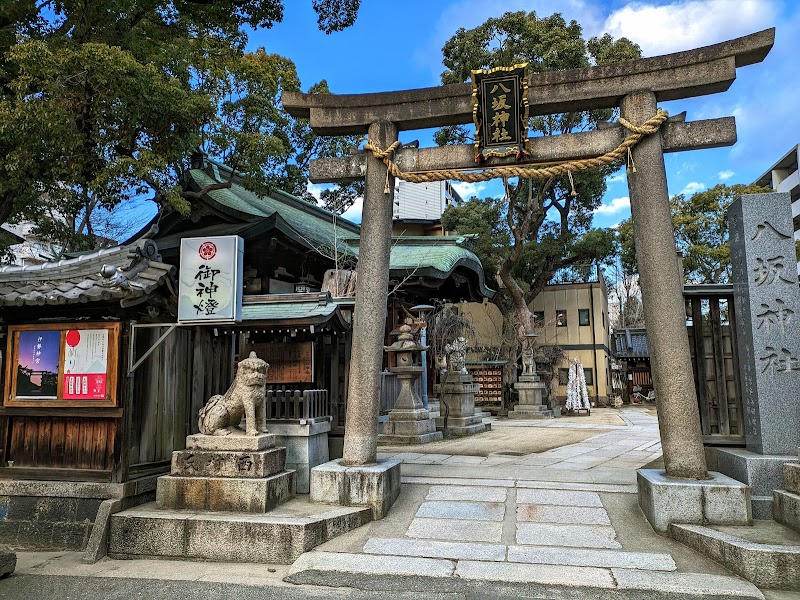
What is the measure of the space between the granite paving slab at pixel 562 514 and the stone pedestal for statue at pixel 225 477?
121 inches

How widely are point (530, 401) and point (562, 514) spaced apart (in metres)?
19.0

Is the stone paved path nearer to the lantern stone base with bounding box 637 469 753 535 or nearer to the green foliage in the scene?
the lantern stone base with bounding box 637 469 753 535

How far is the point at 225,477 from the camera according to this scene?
6.76m

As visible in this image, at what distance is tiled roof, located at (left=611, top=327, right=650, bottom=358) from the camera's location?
1472 inches

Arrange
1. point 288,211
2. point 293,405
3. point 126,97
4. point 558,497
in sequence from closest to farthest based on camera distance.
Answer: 1. point 558,497
2. point 293,405
3. point 126,97
4. point 288,211

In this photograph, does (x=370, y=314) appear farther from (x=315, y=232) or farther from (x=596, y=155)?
(x=315, y=232)

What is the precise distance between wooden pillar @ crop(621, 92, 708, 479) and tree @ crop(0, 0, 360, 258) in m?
8.61

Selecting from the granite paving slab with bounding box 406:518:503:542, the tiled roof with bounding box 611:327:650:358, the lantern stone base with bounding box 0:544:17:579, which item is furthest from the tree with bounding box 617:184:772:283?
the lantern stone base with bounding box 0:544:17:579

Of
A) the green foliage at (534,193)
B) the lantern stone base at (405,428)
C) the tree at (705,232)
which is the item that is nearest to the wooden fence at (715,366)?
the lantern stone base at (405,428)

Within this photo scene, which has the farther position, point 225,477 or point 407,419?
point 407,419

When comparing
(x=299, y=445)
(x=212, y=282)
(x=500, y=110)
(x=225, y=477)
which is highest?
(x=500, y=110)

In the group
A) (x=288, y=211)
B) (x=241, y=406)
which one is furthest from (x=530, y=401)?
(x=241, y=406)

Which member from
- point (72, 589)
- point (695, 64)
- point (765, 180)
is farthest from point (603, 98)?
point (765, 180)

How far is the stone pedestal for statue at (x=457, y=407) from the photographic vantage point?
51.5 feet
